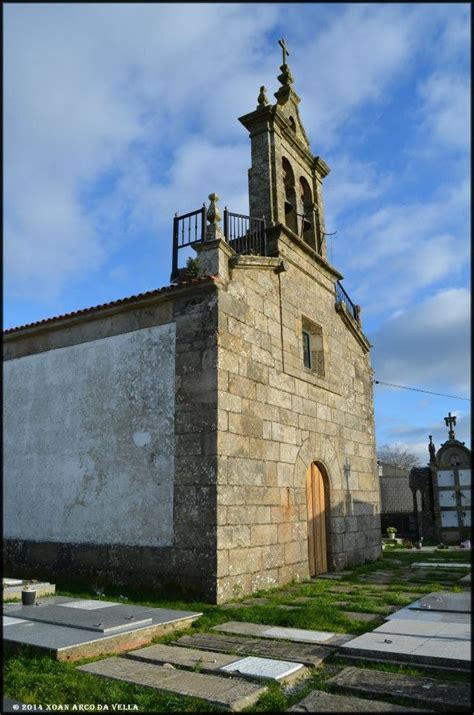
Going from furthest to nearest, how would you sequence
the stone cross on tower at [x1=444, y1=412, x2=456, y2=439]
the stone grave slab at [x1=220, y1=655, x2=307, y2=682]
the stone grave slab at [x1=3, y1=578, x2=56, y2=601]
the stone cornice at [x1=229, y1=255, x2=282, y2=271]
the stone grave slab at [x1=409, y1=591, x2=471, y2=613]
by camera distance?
1. the stone cross on tower at [x1=444, y1=412, x2=456, y2=439]
2. the stone cornice at [x1=229, y1=255, x2=282, y2=271]
3. the stone grave slab at [x1=3, y1=578, x2=56, y2=601]
4. the stone grave slab at [x1=409, y1=591, x2=471, y2=613]
5. the stone grave slab at [x1=220, y1=655, x2=307, y2=682]

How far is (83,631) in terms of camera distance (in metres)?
5.16

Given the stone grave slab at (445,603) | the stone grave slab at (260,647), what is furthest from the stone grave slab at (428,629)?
the stone grave slab at (260,647)

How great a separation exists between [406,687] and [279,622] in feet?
7.62

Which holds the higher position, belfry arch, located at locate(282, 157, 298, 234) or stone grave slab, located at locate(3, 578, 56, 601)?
belfry arch, located at locate(282, 157, 298, 234)

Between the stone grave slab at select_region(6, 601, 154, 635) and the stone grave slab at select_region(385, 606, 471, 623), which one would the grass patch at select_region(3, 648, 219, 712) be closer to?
the stone grave slab at select_region(6, 601, 154, 635)

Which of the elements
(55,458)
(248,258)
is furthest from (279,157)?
(55,458)

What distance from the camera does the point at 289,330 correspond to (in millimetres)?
10062

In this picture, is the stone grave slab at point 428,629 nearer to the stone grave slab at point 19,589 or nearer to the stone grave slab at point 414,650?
the stone grave slab at point 414,650

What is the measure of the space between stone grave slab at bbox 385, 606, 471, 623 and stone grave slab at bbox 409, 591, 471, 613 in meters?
0.13

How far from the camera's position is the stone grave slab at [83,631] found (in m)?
4.70

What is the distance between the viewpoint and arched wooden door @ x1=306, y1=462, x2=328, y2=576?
995 cm

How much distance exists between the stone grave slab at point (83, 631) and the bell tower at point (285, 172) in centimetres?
651

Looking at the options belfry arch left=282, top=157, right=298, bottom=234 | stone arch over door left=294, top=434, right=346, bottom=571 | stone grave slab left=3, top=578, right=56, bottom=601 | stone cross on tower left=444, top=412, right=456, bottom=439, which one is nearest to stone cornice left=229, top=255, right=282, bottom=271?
belfry arch left=282, top=157, right=298, bottom=234

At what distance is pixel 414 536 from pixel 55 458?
1624cm
